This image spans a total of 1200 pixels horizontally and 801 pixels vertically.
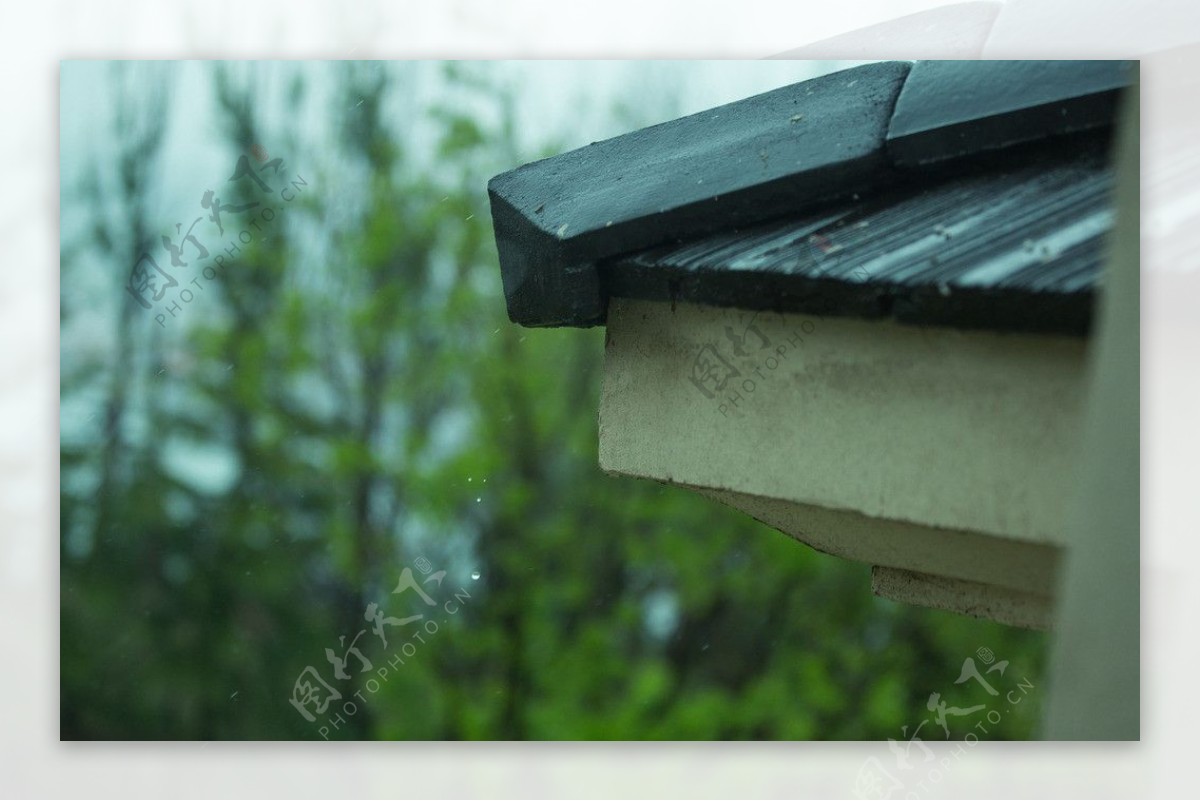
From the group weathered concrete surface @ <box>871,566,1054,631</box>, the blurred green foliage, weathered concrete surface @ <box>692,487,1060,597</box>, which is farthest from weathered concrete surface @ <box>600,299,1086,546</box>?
the blurred green foliage

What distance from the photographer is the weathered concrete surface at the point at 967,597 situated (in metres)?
0.93

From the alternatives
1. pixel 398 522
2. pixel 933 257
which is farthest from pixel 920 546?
pixel 398 522

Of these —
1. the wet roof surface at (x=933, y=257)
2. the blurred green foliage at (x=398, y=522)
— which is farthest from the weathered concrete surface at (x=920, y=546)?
the blurred green foliage at (x=398, y=522)

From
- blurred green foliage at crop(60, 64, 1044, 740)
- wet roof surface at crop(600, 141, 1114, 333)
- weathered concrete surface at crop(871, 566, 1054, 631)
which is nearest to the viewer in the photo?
wet roof surface at crop(600, 141, 1114, 333)

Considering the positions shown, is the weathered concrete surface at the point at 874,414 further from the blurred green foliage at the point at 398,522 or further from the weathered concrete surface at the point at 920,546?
the blurred green foliage at the point at 398,522

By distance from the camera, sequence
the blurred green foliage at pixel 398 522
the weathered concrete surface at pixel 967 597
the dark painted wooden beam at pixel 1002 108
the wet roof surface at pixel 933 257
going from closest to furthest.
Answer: the wet roof surface at pixel 933 257 < the dark painted wooden beam at pixel 1002 108 < the weathered concrete surface at pixel 967 597 < the blurred green foliage at pixel 398 522

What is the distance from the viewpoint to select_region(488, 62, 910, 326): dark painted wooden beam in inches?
34.5

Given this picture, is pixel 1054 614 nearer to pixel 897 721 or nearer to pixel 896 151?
pixel 896 151

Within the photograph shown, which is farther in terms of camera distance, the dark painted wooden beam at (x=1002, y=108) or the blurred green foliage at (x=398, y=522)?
the blurred green foliage at (x=398, y=522)

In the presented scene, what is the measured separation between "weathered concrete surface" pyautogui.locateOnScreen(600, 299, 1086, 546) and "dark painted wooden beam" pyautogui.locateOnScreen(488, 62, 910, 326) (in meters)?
0.07

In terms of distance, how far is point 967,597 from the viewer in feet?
3.19

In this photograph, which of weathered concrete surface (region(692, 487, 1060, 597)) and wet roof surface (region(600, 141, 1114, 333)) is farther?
weathered concrete surface (region(692, 487, 1060, 597))

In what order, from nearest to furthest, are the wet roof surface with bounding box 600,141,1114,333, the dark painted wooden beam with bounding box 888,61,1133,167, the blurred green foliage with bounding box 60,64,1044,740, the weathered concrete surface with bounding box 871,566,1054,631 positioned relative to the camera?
1. the wet roof surface with bounding box 600,141,1114,333
2. the dark painted wooden beam with bounding box 888,61,1133,167
3. the weathered concrete surface with bounding box 871,566,1054,631
4. the blurred green foliage with bounding box 60,64,1044,740

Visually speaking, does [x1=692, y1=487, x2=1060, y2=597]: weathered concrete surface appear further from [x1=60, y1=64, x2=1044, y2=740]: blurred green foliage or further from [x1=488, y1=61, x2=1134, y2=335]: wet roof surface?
[x1=60, y1=64, x2=1044, y2=740]: blurred green foliage
